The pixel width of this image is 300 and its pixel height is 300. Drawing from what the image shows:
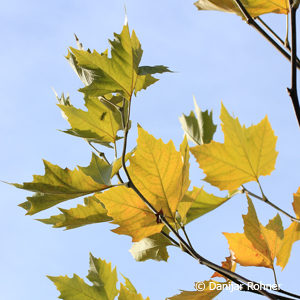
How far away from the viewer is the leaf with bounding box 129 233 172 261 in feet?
2.57

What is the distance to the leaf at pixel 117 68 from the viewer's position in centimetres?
68

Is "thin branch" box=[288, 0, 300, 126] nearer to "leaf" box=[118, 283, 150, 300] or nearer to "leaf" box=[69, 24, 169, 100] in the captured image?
"leaf" box=[69, 24, 169, 100]

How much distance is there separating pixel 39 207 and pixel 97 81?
0.23 m

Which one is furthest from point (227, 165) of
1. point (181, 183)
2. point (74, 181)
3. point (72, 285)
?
point (72, 285)

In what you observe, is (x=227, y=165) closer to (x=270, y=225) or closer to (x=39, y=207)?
(x=270, y=225)

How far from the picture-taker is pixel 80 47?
77cm

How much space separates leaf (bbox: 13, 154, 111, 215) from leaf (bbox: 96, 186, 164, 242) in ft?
0.07

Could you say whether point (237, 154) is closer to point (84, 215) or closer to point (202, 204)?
point (202, 204)

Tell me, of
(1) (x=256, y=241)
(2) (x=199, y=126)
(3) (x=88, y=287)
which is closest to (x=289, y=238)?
(1) (x=256, y=241)

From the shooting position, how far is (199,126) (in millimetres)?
867

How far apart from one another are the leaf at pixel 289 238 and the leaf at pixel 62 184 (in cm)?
31

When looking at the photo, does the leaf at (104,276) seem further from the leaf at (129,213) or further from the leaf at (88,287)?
the leaf at (129,213)

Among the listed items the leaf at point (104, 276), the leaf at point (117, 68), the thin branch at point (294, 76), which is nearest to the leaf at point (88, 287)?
the leaf at point (104, 276)

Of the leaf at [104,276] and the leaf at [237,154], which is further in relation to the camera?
the leaf at [104,276]
